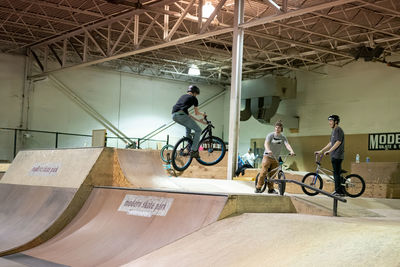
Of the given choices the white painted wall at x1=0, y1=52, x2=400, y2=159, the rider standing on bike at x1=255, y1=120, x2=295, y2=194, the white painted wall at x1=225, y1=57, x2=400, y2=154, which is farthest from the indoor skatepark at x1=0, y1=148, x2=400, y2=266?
the white painted wall at x1=0, y1=52, x2=400, y2=159

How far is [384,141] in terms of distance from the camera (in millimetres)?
21688

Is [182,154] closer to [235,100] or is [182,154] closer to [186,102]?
[186,102]

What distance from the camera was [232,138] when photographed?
13242mm

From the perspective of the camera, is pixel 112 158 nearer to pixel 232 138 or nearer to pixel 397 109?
pixel 232 138

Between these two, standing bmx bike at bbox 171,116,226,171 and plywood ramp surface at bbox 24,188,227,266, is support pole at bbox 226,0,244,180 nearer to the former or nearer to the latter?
standing bmx bike at bbox 171,116,226,171

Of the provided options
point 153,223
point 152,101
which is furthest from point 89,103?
point 153,223

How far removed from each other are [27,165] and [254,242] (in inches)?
251

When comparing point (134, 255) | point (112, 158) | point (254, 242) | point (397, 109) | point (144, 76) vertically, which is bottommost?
point (134, 255)

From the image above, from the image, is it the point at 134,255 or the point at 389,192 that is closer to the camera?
the point at 134,255

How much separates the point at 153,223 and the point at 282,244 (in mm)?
2160

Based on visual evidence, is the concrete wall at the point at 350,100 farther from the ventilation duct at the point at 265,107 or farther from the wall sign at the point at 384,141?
the ventilation duct at the point at 265,107

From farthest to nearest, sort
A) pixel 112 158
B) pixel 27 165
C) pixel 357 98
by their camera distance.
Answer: pixel 357 98
pixel 27 165
pixel 112 158

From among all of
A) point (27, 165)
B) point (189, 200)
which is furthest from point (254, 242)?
point (27, 165)

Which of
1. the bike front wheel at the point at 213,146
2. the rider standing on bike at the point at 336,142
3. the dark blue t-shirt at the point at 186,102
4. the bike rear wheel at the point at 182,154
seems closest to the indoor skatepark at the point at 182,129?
the bike rear wheel at the point at 182,154
